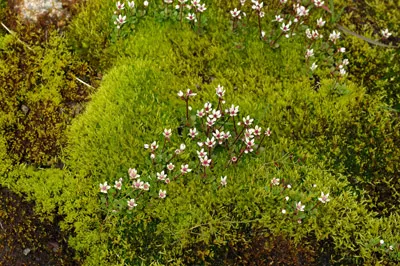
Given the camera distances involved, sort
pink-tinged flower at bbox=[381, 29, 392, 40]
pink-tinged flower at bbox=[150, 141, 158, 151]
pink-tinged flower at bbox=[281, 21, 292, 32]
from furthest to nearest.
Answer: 1. pink-tinged flower at bbox=[381, 29, 392, 40]
2. pink-tinged flower at bbox=[281, 21, 292, 32]
3. pink-tinged flower at bbox=[150, 141, 158, 151]

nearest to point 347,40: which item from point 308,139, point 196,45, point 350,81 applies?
point 350,81

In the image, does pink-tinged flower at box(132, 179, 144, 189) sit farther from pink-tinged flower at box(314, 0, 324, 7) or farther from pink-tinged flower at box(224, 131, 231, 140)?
pink-tinged flower at box(314, 0, 324, 7)

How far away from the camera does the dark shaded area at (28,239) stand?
454 centimetres

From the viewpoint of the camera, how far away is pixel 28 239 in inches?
181

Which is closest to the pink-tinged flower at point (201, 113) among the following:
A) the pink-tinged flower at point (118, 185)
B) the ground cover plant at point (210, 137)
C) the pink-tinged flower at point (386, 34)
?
the ground cover plant at point (210, 137)

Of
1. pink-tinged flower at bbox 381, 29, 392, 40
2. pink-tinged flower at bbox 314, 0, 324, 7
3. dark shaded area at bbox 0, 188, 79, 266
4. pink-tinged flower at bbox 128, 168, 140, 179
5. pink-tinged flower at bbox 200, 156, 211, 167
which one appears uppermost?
pink-tinged flower at bbox 381, 29, 392, 40

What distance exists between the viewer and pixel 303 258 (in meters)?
4.61

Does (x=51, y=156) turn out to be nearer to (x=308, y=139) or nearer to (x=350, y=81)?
(x=308, y=139)

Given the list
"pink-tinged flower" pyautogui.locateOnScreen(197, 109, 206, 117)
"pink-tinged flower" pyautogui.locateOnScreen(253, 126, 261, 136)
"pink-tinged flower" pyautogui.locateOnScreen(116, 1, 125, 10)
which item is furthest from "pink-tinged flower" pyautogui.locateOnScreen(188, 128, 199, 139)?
"pink-tinged flower" pyautogui.locateOnScreen(116, 1, 125, 10)

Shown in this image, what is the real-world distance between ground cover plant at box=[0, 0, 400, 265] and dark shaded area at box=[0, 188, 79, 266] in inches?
4.8

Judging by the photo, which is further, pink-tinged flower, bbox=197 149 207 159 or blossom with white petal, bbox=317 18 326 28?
blossom with white petal, bbox=317 18 326 28

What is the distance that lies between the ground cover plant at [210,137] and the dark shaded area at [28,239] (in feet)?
0.40

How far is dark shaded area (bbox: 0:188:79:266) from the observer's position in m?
4.54

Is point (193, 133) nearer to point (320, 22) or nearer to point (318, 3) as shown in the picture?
point (320, 22)
